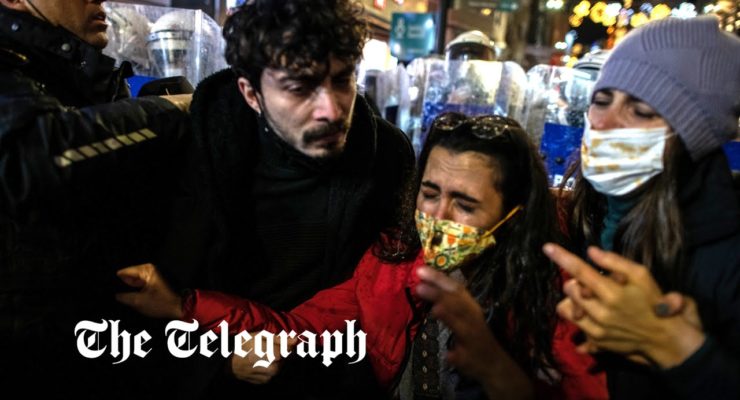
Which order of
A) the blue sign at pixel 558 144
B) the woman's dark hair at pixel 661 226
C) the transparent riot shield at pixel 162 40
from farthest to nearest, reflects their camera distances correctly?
the blue sign at pixel 558 144, the transparent riot shield at pixel 162 40, the woman's dark hair at pixel 661 226

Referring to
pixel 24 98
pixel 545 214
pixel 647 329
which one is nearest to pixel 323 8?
pixel 24 98

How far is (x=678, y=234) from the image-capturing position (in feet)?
5.47

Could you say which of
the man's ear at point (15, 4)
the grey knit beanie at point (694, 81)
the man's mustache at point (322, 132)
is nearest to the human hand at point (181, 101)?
the man's mustache at point (322, 132)

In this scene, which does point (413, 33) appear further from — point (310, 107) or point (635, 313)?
point (635, 313)

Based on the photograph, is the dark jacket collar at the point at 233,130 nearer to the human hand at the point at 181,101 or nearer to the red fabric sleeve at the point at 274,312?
the human hand at the point at 181,101

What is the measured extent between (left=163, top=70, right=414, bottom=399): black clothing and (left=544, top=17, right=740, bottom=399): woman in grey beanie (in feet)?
3.31

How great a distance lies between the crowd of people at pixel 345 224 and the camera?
5.08 ft

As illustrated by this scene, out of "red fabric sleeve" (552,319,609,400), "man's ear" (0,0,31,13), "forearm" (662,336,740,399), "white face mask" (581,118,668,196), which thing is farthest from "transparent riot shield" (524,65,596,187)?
"man's ear" (0,0,31,13)

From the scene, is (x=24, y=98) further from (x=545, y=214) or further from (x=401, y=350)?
(x=545, y=214)

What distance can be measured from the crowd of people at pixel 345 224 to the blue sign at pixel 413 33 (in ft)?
34.7

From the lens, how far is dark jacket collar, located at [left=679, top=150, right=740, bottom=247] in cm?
161

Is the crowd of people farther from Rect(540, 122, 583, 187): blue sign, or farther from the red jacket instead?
Rect(540, 122, 583, 187): blue sign

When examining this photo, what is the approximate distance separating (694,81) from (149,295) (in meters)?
2.21

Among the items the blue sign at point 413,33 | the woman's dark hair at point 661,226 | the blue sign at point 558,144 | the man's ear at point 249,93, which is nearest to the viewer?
the woman's dark hair at point 661,226
